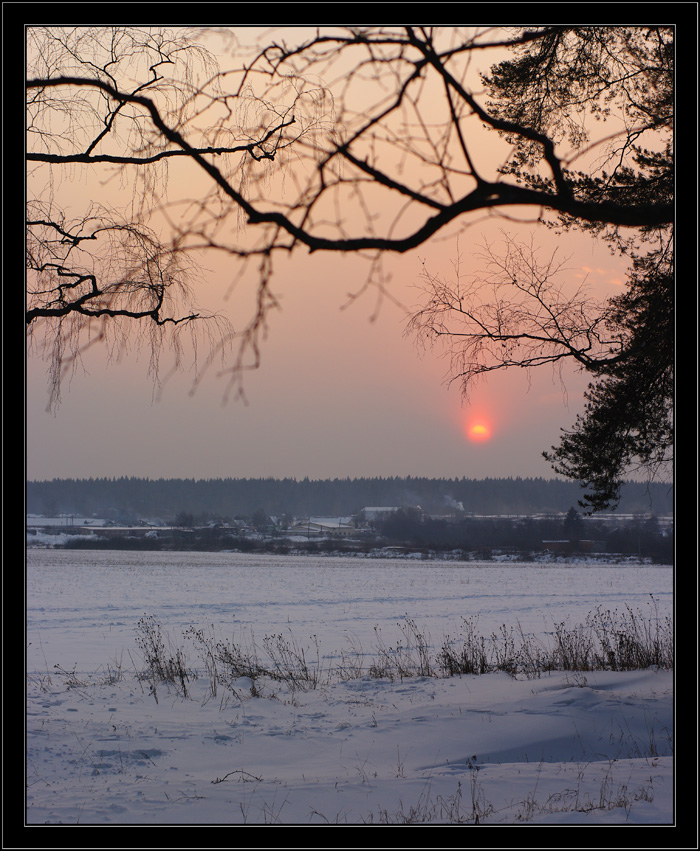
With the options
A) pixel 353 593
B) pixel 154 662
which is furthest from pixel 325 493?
pixel 154 662

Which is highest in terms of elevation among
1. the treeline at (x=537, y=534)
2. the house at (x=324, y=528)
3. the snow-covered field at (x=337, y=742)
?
the snow-covered field at (x=337, y=742)

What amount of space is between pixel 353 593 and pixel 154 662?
23227 mm

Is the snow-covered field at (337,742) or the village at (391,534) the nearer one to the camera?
the snow-covered field at (337,742)

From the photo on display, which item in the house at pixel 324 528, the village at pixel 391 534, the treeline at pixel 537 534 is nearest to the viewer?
the treeline at pixel 537 534

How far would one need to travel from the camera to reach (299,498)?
112 metres

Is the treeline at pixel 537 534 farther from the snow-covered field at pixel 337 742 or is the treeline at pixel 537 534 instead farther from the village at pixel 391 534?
the snow-covered field at pixel 337 742

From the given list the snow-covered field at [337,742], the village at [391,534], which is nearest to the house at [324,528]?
the village at [391,534]

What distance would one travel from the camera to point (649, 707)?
8.80m

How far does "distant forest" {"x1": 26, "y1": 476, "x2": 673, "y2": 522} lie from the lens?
9875 centimetres

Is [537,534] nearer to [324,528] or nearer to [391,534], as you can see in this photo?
[391,534]

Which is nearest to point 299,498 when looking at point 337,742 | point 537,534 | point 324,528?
point 324,528

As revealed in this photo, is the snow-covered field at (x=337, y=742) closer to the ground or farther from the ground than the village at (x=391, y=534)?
farther from the ground

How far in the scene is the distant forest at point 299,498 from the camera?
98.8 meters
